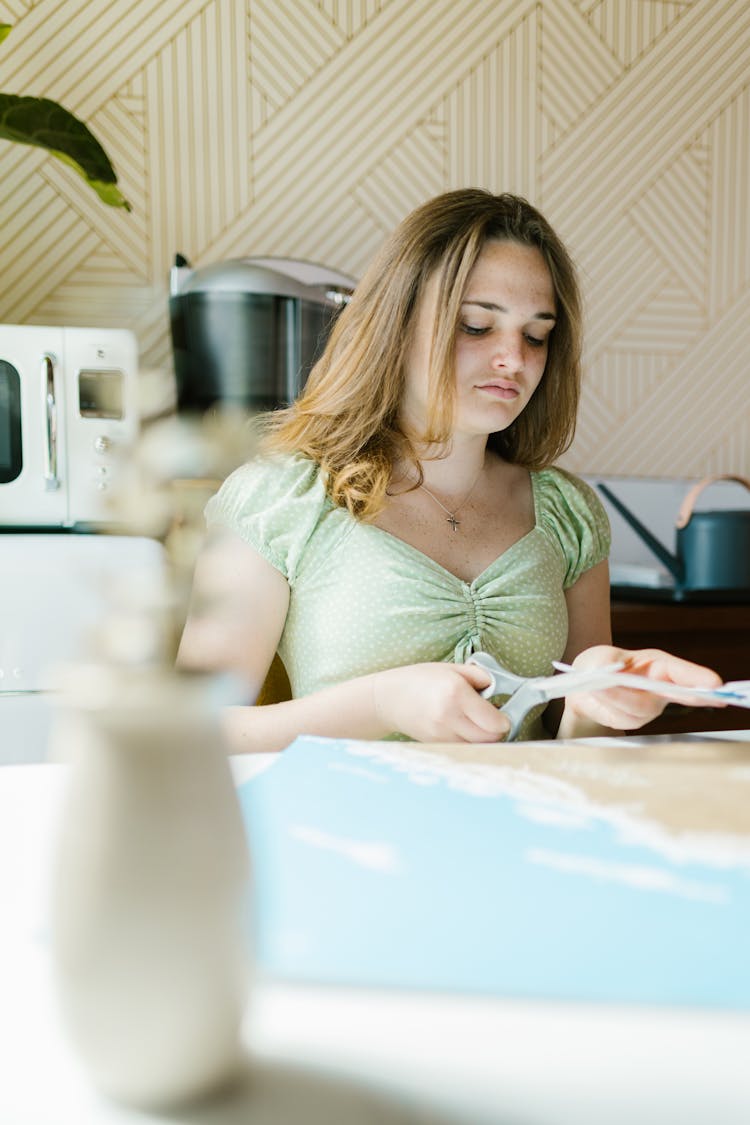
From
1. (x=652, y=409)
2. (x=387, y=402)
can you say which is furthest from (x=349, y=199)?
(x=387, y=402)

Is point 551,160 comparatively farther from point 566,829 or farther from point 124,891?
point 124,891

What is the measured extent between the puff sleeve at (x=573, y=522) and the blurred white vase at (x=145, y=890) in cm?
108

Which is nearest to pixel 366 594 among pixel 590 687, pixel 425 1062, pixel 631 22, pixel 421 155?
pixel 590 687

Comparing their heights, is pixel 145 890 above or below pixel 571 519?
above

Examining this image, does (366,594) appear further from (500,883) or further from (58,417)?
(500,883)

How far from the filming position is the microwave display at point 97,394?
1478mm

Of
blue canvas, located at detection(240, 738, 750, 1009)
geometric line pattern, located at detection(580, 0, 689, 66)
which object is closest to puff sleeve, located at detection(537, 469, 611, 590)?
blue canvas, located at detection(240, 738, 750, 1009)

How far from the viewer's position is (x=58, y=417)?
4.84ft

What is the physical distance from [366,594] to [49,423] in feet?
1.93

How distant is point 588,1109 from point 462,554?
0.95 meters

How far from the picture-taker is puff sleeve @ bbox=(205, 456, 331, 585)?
1208 mm

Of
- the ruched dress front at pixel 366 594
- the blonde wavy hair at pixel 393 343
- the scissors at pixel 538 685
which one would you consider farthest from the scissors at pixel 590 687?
the blonde wavy hair at pixel 393 343

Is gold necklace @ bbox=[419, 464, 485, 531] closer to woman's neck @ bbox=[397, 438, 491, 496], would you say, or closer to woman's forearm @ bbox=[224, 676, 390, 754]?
woman's neck @ bbox=[397, 438, 491, 496]

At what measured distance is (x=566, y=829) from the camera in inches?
22.0
